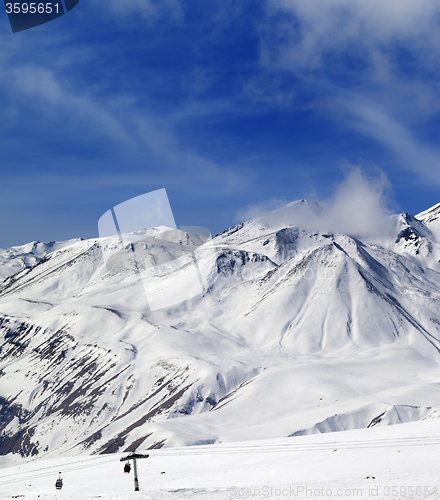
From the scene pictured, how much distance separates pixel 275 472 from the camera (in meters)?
28.1

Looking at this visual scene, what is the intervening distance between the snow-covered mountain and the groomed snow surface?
109ft

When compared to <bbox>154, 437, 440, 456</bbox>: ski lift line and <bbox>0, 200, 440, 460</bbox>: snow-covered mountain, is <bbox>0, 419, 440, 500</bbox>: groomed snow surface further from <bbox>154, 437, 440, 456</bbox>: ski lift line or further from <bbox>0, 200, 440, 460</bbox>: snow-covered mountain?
<bbox>0, 200, 440, 460</bbox>: snow-covered mountain

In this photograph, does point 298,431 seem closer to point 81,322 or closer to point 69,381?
point 69,381

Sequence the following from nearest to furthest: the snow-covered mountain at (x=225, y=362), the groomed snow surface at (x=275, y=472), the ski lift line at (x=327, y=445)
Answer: the groomed snow surface at (x=275, y=472), the ski lift line at (x=327, y=445), the snow-covered mountain at (x=225, y=362)

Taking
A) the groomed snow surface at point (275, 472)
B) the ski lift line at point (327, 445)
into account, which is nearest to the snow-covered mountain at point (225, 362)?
the ski lift line at point (327, 445)

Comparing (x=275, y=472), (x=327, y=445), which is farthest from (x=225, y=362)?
(x=275, y=472)

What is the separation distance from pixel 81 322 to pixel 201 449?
133m

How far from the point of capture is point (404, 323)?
15000cm

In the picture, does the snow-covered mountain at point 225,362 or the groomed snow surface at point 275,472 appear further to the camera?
the snow-covered mountain at point 225,362

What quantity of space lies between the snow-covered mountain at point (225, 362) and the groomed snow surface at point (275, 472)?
33.1 meters

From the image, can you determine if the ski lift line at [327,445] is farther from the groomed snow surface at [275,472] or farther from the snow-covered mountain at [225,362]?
the snow-covered mountain at [225,362]

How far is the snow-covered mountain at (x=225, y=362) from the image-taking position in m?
88.9

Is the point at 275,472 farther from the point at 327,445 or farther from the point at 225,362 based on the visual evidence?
the point at 225,362

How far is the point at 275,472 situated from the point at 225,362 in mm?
100678
